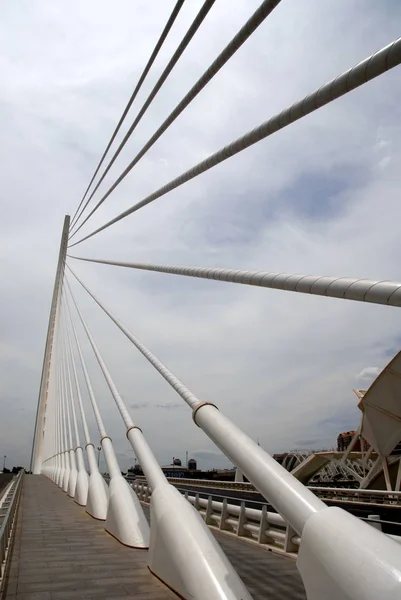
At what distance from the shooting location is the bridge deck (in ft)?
20.1

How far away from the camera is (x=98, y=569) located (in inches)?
289

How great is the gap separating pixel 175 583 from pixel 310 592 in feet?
8.00

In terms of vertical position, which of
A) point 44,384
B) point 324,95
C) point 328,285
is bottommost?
point 328,285

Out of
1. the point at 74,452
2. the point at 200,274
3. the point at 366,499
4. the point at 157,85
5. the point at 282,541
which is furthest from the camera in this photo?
the point at 74,452

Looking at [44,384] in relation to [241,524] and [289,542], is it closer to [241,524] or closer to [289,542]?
[241,524]

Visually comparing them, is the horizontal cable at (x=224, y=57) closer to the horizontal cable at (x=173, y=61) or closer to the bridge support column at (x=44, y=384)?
the horizontal cable at (x=173, y=61)

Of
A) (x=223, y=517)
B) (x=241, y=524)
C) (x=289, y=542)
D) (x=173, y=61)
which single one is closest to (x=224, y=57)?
(x=173, y=61)

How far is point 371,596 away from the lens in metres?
3.54

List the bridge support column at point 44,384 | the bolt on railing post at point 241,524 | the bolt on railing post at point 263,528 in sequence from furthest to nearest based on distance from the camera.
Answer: the bridge support column at point 44,384 → the bolt on railing post at point 241,524 → the bolt on railing post at point 263,528

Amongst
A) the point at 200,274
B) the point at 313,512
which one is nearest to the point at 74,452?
the point at 200,274

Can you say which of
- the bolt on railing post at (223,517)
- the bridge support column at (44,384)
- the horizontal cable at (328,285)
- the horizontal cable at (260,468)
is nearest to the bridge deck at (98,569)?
the bolt on railing post at (223,517)

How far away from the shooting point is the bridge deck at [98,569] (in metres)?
6.12

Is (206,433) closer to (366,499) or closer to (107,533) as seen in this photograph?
(107,533)

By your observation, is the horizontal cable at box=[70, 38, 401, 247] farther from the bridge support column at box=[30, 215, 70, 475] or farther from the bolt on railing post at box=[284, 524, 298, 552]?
the bridge support column at box=[30, 215, 70, 475]
